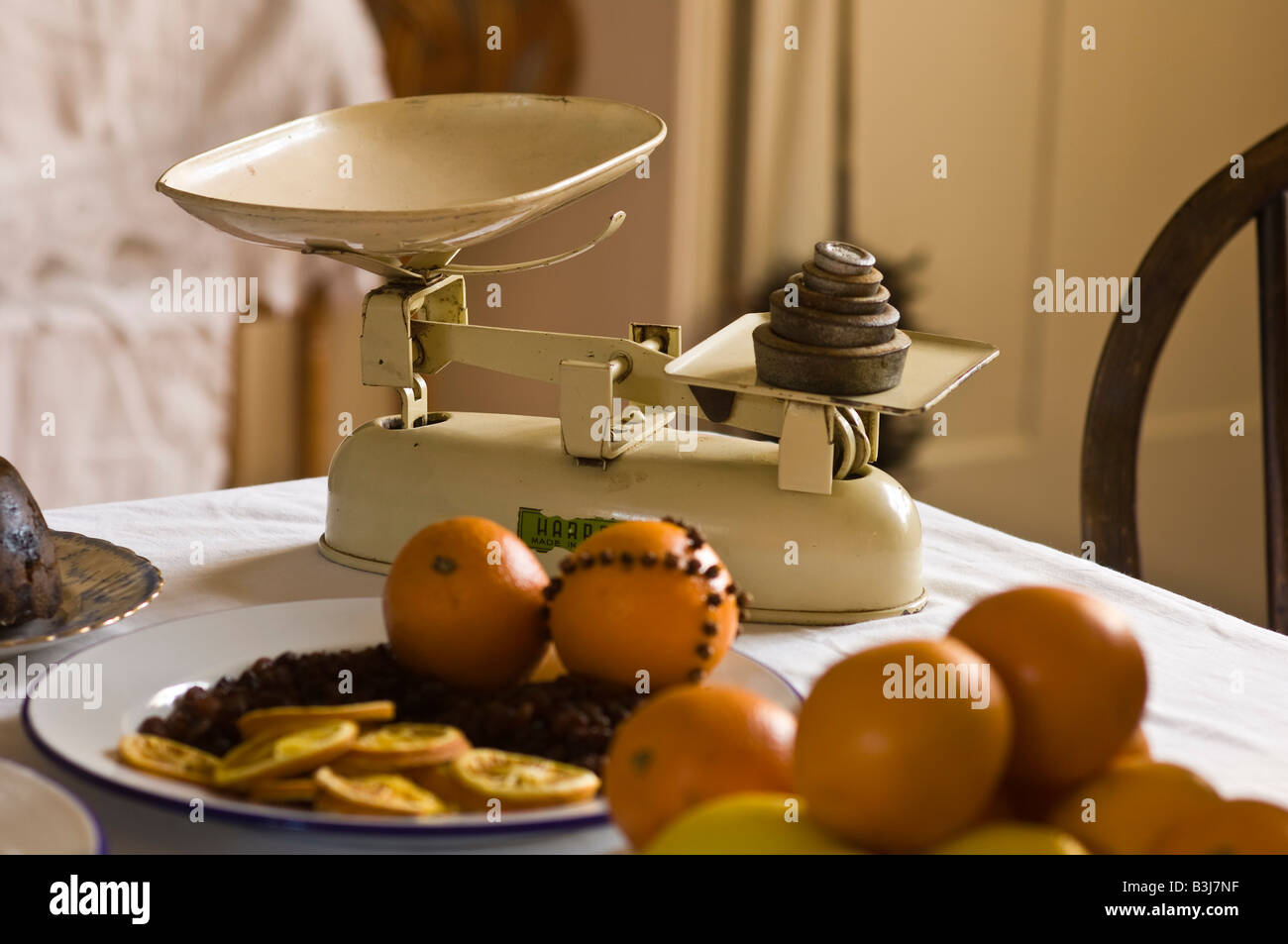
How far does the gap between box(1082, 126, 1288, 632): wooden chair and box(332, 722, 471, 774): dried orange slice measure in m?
0.79

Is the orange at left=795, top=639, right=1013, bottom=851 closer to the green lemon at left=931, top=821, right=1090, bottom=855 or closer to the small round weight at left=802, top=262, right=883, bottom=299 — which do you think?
the green lemon at left=931, top=821, right=1090, bottom=855

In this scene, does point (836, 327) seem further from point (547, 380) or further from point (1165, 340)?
point (1165, 340)

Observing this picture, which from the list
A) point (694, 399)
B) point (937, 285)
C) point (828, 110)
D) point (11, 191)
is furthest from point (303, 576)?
point (937, 285)

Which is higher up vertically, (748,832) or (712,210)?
(712,210)

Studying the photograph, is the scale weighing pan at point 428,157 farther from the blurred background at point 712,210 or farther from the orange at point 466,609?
the blurred background at point 712,210

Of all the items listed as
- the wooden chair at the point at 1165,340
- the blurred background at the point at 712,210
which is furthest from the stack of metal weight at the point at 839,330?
the blurred background at the point at 712,210

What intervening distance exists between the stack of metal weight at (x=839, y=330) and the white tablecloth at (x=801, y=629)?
16 centimetres

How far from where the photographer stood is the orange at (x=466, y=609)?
63 cm

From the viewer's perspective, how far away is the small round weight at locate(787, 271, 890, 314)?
0.79 m

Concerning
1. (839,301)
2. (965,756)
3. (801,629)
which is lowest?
(801,629)

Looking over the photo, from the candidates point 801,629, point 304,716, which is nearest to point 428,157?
point 801,629

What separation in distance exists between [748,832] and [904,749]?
5 centimetres

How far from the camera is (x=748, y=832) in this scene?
379 mm

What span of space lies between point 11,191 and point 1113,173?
6.84ft
